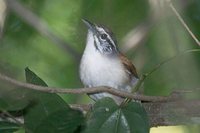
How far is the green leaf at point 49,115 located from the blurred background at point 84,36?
110cm

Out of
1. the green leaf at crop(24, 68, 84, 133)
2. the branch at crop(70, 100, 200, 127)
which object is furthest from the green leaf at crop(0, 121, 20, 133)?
the branch at crop(70, 100, 200, 127)

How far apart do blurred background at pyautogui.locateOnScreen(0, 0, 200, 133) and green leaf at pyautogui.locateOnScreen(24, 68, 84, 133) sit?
1.10 metres

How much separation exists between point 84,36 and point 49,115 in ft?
7.91

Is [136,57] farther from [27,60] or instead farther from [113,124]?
[113,124]

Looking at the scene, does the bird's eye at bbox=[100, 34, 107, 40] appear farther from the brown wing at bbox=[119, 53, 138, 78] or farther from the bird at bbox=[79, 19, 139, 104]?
the brown wing at bbox=[119, 53, 138, 78]

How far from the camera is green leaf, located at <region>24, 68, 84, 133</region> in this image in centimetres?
245

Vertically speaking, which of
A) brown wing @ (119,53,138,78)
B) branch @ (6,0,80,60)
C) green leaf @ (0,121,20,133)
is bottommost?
green leaf @ (0,121,20,133)

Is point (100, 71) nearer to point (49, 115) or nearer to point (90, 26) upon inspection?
point (90, 26)

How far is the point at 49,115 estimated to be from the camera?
2.50m

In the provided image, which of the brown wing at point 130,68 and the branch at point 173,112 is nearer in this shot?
the branch at point 173,112

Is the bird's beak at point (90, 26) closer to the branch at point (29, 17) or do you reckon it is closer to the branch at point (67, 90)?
the branch at point (29, 17)

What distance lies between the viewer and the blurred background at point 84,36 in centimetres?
417

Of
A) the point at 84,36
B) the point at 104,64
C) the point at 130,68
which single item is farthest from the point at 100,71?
the point at 84,36

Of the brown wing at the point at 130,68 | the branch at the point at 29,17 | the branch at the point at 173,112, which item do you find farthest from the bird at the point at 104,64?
the branch at the point at 173,112
